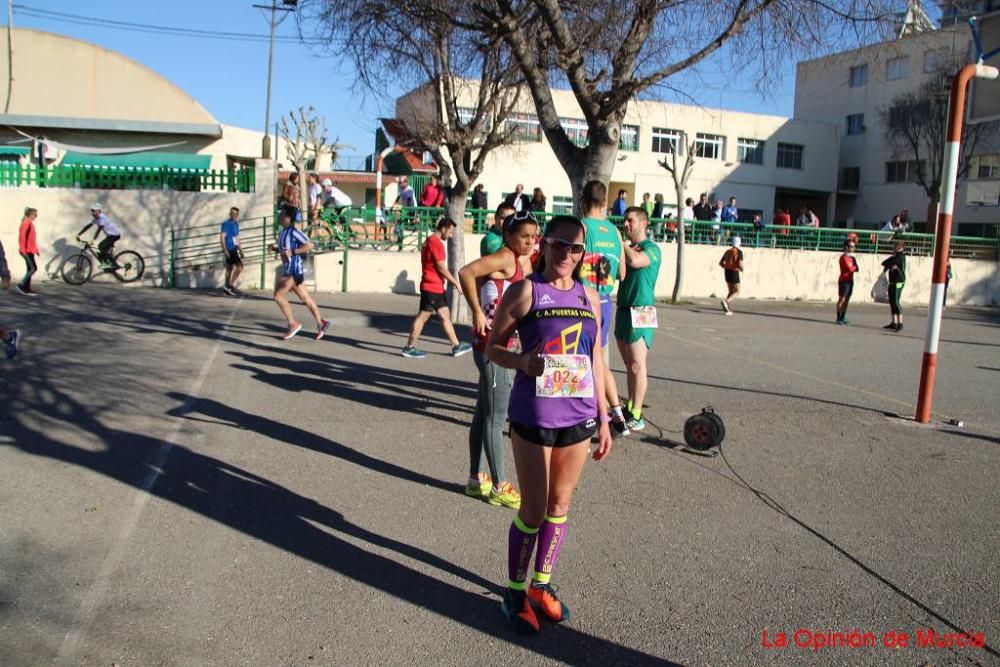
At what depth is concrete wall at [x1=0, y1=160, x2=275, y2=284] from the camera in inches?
703

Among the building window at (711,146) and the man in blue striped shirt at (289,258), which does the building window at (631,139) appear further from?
the man in blue striped shirt at (289,258)

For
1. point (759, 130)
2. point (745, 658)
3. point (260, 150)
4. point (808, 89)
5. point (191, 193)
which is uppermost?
point (808, 89)

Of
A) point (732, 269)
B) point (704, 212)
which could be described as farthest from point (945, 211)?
point (704, 212)

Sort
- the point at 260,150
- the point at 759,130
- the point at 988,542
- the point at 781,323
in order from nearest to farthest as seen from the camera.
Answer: the point at 988,542 < the point at 781,323 < the point at 260,150 < the point at 759,130

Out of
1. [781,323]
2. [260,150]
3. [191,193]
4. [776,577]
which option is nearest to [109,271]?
[191,193]

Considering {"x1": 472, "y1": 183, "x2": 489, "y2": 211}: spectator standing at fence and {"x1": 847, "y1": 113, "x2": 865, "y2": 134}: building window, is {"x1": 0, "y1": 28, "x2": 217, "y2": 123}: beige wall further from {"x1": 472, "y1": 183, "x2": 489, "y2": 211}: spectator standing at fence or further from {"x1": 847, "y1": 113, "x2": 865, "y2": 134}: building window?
{"x1": 847, "y1": 113, "x2": 865, "y2": 134}: building window

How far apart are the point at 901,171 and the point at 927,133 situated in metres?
4.21

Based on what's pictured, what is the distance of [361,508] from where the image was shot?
200 inches

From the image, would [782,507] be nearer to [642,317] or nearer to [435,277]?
[642,317]

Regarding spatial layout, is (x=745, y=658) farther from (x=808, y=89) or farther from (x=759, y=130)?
(x=808, y=89)

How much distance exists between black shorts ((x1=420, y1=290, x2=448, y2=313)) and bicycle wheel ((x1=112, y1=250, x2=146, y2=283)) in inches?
413

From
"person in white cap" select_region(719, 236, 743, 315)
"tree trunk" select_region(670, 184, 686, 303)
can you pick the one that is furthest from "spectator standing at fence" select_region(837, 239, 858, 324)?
"tree trunk" select_region(670, 184, 686, 303)

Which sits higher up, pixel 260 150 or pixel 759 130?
pixel 759 130

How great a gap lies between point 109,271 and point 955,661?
59.5 feet
